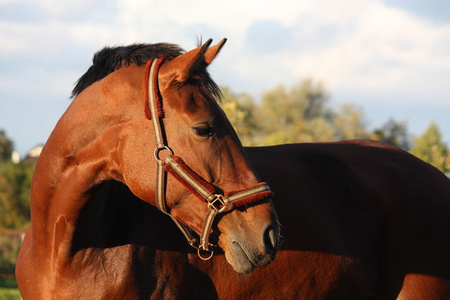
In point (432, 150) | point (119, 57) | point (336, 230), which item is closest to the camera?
point (119, 57)

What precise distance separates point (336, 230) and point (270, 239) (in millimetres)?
1283

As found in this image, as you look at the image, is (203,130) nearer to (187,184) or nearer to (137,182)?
(187,184)

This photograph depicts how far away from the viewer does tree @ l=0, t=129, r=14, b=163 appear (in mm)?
58459

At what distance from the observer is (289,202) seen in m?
3.74

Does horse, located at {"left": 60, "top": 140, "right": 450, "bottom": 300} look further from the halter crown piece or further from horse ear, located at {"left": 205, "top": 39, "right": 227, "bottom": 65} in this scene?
horse ear, located at {"left": 205, "top": 39, "right": 227, "bottom": 65}

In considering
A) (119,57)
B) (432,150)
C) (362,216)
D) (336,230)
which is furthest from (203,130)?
(432,150)

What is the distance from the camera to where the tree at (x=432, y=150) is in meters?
9.83

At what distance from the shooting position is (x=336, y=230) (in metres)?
3.83

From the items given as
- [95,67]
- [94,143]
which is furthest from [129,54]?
[94,143]

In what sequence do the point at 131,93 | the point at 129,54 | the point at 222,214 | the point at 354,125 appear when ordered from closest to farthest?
the point at 222,214 → the point at 131,93 → the point at 129,54 → the point at 354,125

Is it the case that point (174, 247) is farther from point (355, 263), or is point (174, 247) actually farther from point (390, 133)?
point (390, 133)

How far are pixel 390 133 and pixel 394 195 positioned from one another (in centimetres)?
5932

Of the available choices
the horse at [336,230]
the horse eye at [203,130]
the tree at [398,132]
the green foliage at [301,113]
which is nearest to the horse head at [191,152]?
the horse eye at [203,130]

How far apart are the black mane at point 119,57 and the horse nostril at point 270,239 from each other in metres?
1.24
